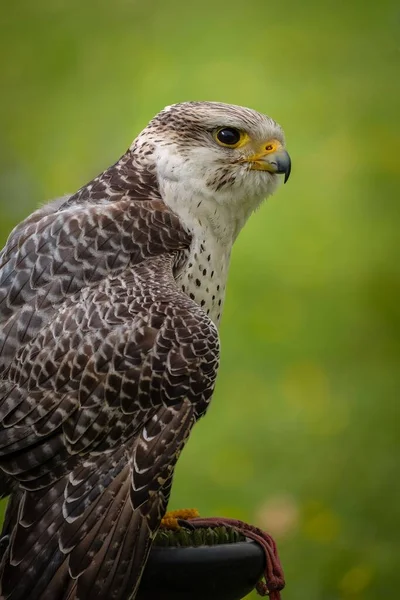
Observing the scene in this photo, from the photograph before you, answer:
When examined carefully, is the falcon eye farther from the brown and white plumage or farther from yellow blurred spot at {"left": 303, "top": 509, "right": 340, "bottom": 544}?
yellow blurred spot at {"left": 303, "top": 509, "right": 340, "bottom": 544}

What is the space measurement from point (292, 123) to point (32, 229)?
60.4 inches

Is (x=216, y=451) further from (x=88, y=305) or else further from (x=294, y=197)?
(x=88, y=305)

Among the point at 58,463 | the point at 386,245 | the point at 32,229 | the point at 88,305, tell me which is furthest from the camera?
the point at 386,245

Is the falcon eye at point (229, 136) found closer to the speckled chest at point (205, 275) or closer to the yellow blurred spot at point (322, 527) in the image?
the speckled chest at point (205, 275)

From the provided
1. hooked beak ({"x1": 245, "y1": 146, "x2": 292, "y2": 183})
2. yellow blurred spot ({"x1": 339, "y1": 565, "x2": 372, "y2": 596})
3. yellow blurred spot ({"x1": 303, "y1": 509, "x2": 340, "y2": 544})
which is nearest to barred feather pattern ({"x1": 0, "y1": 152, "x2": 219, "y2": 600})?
hooked beak ({"x1": 245, "y1": 146, "x2": 292, "y2": 183})

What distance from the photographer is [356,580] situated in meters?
2.92

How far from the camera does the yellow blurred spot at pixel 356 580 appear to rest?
2.89 m

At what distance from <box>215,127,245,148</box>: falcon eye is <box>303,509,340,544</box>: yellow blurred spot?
5.02 ft

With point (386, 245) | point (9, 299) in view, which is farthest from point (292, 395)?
point (9, 299)

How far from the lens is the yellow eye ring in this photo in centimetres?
182

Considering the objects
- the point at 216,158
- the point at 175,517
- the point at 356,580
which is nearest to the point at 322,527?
the point at 356,580

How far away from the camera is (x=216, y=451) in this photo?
9.84ft

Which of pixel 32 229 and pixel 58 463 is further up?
pixel 32 229

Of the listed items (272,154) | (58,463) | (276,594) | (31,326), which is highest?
(272,154)
